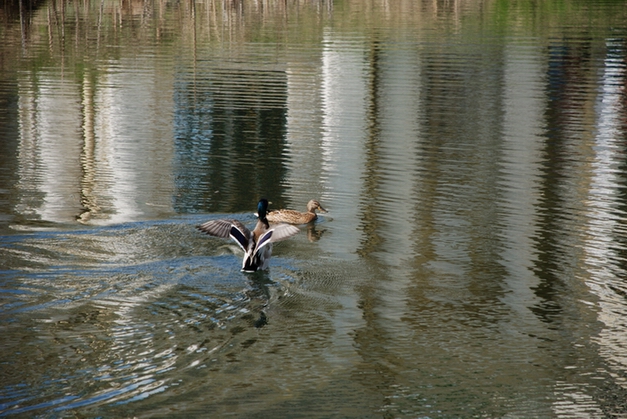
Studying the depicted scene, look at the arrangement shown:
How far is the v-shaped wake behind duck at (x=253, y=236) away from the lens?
9945 mm

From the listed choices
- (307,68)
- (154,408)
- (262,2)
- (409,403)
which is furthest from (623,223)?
(262,2)

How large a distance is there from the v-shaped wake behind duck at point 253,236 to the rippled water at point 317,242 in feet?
0.67

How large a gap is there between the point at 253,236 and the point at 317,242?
1.62 meters

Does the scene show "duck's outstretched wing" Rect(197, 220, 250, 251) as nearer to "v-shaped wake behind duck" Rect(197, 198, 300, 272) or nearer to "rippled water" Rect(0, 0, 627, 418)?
"v-shaped wake behind duck" Rect(197, 198, 300, 272)

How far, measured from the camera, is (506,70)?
27891 mm

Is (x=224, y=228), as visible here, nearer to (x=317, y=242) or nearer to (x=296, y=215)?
(x=317, y=242)

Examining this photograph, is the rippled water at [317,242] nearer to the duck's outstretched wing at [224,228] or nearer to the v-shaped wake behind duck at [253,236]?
the v-shaped wake behind duck at [253,236]

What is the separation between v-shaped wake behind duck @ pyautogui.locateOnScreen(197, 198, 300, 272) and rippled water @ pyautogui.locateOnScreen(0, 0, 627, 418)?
0.20 m

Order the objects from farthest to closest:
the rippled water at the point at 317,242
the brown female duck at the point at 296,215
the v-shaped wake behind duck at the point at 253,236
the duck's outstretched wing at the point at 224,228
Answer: the brown female duck at the point at 296,215
the duck's outstretched wing at the point at 224,228
the v-shaped wake behind duck at the point at 253,236
the rippled water at the point at 317,242

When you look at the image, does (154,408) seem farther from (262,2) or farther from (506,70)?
(262,2)

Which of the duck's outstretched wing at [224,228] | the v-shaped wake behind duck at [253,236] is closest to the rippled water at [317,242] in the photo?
the v-shaped wake behind duck at [253,236]

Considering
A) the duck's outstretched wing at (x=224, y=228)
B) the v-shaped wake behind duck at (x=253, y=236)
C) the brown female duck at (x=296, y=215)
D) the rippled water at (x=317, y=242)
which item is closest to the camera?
the rippled water at (x=317, y=242)

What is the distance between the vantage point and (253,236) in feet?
33.7

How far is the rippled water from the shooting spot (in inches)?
295
